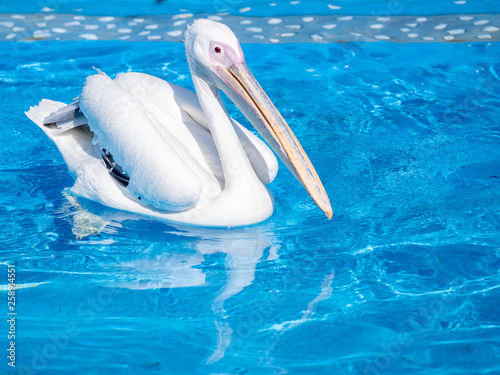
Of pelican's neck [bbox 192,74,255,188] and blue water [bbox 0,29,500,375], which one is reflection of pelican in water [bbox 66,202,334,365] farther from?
pelican's neck [bbox 192,74,255,188]

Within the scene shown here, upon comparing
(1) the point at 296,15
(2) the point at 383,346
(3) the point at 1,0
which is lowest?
(2) the point at 383,346

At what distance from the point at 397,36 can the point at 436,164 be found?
253 centimetres

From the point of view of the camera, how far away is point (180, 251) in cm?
341

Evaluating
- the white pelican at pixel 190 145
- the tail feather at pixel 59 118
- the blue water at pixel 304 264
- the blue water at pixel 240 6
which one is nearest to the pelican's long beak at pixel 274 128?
the white pelican at pixel 190 145

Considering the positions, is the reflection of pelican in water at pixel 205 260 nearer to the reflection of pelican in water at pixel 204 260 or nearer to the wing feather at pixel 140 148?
the reflection of pelican in water at pixel 204 260

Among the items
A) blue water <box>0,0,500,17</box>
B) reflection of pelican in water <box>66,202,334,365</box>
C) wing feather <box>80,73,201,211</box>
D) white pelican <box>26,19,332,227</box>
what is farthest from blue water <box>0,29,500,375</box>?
blue water <box>0,0,500,17</box>

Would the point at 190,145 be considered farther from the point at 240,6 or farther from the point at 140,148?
the point at 240,6

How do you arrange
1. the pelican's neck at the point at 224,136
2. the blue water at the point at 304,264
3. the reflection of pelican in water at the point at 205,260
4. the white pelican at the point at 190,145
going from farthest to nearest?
the pelican's neck at the point at 224,136 < the white pelican at the point at 190,145 < the reflection of pelican in water at the point at 205,260 < the blue water at the point at 304,264

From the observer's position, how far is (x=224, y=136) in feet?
→ 11.4

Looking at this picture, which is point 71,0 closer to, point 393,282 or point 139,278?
point 139,278

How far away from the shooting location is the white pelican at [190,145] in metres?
3.25

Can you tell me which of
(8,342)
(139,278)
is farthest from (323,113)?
(8,342)

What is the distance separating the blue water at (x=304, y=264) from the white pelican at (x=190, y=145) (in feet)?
0.59

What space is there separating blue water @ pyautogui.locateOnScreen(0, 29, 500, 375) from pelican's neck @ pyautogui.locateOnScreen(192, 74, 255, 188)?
0.34 metres
